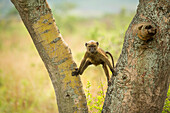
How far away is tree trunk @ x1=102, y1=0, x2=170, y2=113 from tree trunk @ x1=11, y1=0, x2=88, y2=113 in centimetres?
66

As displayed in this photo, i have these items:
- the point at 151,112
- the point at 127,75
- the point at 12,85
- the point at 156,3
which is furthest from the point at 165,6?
the point at 12,85

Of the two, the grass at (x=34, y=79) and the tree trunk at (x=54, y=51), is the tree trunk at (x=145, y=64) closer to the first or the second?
the tree trunk at (x=54, y=51)

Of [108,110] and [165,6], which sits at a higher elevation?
[165,6]

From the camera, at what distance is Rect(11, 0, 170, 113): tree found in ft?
8.25

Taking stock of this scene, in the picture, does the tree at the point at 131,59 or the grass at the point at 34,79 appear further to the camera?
the grass at the point at 34,79

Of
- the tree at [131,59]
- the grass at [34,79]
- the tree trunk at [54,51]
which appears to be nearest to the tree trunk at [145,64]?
the tree at [131,59]

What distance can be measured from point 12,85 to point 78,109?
5613mm

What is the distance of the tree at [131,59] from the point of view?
2.52 meters

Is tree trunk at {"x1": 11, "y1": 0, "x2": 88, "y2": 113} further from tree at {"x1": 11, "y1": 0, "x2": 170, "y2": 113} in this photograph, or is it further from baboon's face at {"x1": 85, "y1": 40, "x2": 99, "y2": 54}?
baboon's face at {"x1": 85, "y1": 40, "x2": 99, "y2": 54}

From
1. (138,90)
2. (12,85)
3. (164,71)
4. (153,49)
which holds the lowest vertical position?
(12,85)

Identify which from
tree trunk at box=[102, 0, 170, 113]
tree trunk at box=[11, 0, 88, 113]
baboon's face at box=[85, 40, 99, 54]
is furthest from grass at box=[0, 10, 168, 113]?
tree trunk at box=[102, 0, 170, 113]

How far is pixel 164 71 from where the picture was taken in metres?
2.57

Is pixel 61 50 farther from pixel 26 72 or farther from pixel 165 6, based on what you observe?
pixel 26 72

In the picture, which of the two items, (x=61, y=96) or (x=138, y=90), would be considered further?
(x=61, y=96)
